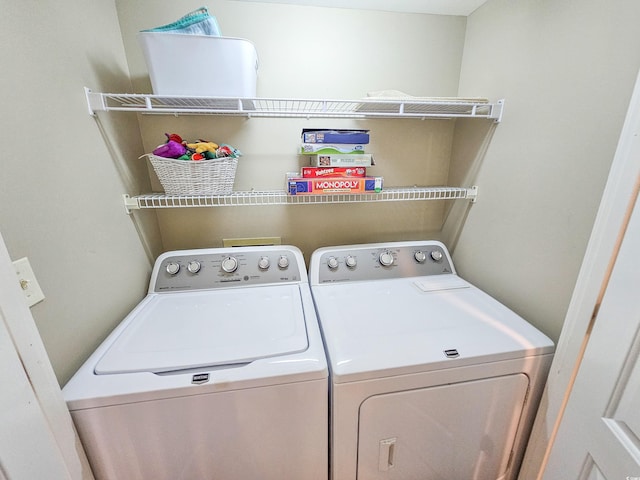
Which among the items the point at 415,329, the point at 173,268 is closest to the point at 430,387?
the point at 415,329

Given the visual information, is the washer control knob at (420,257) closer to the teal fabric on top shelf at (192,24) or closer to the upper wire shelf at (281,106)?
the upper wire shelf at (281,106)

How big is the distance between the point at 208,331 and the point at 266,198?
71 cm

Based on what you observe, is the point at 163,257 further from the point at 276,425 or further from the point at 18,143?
the point at 276,425

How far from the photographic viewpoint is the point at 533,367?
883mm

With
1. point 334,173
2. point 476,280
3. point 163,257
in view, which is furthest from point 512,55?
point 163,257

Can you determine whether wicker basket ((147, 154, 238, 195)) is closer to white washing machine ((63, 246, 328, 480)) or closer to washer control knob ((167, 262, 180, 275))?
washer control knob ((167, 262, 180, 275))

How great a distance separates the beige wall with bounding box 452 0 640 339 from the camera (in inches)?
29.7

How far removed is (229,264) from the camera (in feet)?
4.10

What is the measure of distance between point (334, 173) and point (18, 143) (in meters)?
1.00

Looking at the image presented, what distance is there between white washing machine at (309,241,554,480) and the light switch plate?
82 centimetres

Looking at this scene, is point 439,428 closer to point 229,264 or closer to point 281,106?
Answer: point 229,264

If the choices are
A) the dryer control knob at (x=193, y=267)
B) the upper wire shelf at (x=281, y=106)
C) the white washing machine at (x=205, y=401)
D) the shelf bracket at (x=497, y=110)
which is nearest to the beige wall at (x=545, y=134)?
the shelf bracket at (x=497, y=110)

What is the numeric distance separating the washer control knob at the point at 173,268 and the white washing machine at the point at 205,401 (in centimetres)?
31

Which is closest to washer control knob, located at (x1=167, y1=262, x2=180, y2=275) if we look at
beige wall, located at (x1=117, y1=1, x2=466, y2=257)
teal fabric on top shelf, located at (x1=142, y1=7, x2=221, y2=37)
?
beige wall, located at (x1=117, y1=1, x2=466, y2=257)
